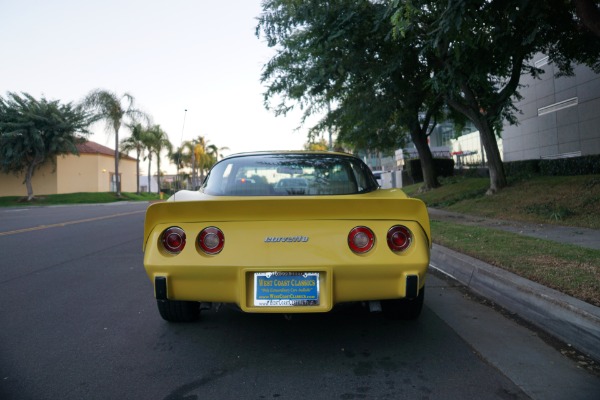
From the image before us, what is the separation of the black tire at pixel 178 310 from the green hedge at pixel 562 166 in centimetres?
1513

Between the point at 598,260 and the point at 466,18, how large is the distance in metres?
3.89

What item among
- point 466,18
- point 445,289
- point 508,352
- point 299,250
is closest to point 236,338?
point 299,250

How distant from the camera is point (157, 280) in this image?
2.83 meters

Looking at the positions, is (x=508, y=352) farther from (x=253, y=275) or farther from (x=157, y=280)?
(x=157, y=280)

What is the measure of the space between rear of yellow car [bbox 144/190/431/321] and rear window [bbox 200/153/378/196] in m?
0.63

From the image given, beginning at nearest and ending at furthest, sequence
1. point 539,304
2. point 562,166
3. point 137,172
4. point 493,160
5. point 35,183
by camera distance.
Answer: point 539,304, point 493,160, point 562,166, point 35,183, point 137,172

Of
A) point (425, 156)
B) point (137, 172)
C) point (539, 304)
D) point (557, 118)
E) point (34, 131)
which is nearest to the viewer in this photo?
point (539, 304)

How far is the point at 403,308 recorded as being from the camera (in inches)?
136

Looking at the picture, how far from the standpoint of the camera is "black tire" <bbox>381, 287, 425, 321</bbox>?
3.39 m

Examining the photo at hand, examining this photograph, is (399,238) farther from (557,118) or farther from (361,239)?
(557,118)

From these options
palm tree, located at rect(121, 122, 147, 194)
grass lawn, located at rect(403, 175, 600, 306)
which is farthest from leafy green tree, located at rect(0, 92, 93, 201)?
grass lawn, located at rect(403, 175, 600, 306)

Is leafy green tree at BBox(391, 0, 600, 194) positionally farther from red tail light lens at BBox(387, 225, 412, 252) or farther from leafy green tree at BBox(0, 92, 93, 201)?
leafy green tree at BBox(0, 92, 93, 201)

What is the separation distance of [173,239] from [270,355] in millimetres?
1048

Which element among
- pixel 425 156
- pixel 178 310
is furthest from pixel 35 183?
pixel 178 310
